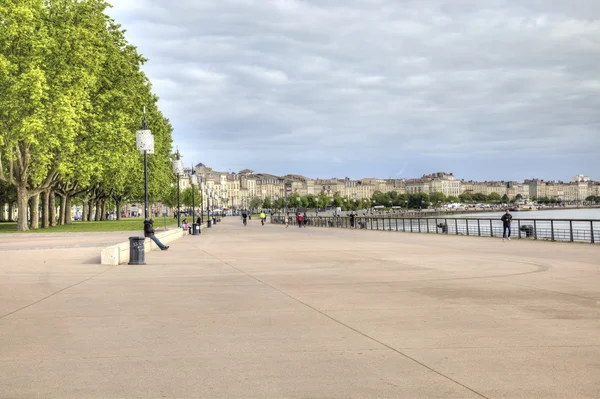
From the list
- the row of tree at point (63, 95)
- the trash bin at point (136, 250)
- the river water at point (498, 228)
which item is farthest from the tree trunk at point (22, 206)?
the trash bin at point (136, 250)

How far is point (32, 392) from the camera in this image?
600cm

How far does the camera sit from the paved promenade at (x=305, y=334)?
6.19 meters

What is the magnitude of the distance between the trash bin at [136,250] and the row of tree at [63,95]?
24.9 meters

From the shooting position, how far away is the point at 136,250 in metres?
21.1

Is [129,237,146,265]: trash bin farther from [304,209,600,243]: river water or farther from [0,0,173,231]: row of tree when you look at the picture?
[0,0,173,231]: row of tree

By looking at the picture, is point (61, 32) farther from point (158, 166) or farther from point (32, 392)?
point (32, 392)

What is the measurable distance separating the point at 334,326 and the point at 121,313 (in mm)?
3582

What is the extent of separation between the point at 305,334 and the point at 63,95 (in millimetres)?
40259

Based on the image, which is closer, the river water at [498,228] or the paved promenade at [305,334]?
the paved promenade at [305,334]

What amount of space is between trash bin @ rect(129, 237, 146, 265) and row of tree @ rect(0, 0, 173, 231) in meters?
24.9

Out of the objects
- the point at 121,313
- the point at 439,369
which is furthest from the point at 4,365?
the point at 439,369

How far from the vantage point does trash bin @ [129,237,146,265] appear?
21.0 meters

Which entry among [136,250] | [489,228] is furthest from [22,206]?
[489,228]

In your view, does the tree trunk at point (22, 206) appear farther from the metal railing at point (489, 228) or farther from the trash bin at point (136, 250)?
the trash bin at point (136, 250)
